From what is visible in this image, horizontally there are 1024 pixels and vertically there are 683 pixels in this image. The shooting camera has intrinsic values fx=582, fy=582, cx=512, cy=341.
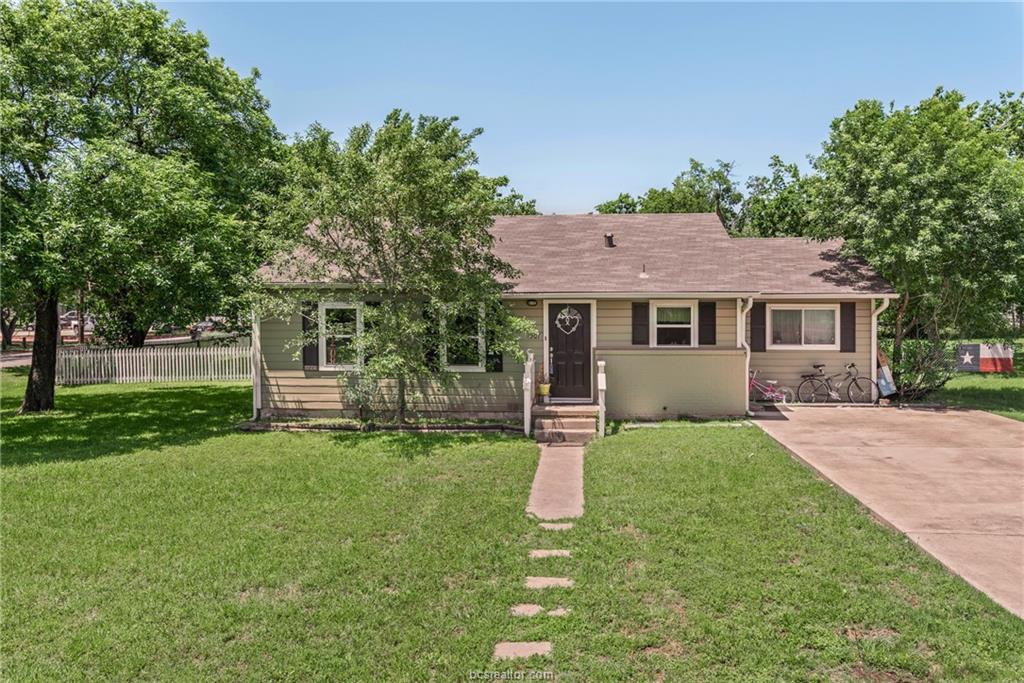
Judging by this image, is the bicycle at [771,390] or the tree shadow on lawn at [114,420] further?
the bicycle at [771,390]

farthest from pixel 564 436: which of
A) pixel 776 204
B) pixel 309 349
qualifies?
pixel 776 204

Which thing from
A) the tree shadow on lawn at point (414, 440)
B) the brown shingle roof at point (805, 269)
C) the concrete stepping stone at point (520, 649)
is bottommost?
the concrete stepping stone at point (520, 649)

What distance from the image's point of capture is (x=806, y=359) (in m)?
12.8

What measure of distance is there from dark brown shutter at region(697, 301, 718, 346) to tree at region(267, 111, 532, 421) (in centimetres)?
393

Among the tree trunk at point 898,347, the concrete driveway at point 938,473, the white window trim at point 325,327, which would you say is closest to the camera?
the concrete driveway at point 938,473

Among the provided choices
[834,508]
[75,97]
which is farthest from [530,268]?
[75,97]

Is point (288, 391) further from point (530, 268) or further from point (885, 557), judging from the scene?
point (885, 557)

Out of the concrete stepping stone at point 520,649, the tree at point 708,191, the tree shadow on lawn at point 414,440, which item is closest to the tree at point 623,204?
the tree at point 708,191

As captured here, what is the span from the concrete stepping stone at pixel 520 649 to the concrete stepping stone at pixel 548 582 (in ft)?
2.36

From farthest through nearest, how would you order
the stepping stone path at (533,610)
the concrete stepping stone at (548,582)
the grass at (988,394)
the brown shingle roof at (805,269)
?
the brown shingle roof at (805,269) → the grass at (988,394) → the concrete stepping stone at (548,582) → the stepping stone path at (533,610)

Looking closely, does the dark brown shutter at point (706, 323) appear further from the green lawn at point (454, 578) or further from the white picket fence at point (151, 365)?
the white picket fence at point (151, 365)

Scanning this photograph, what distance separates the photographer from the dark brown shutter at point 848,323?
41.6 ft

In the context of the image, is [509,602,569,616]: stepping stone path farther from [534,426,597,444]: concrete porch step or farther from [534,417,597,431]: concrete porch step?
[534,417,597,431]: concrete porch step

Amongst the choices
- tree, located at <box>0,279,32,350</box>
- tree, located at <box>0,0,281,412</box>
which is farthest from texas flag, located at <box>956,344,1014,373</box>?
tree, located at <box>0,279,32,350</box>
